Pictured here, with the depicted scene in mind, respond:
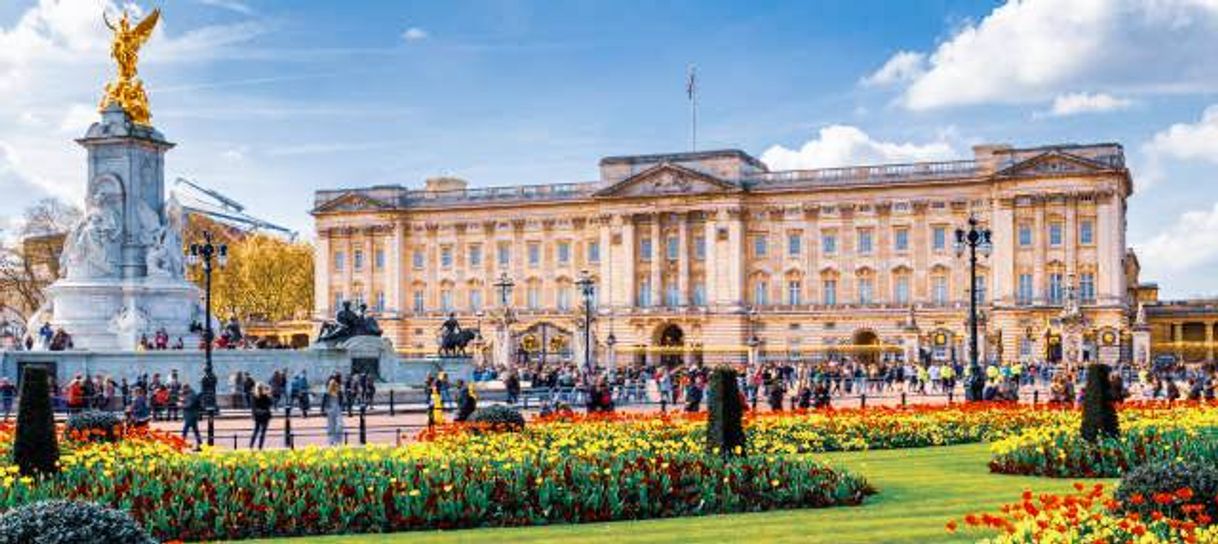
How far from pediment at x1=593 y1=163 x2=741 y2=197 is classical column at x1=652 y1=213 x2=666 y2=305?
1624mm

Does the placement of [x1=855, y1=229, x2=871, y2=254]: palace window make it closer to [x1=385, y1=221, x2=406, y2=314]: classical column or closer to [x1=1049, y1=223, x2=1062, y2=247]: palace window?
[x1=1049, y1=223, x2=1062, y2=247]: palace window

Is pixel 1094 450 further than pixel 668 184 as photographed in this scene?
No

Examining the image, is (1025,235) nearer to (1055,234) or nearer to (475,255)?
(1055,234)

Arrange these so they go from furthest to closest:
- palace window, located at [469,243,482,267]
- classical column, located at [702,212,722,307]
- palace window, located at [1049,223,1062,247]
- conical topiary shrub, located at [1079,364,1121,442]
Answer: palace window, located at [469,243,482,267], classical column, located at [702,212,722,307], palace window, located at [1049,223,1062,247], conical topiary shrub, located at [1079,364,1121,442]

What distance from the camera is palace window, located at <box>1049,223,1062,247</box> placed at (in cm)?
8225

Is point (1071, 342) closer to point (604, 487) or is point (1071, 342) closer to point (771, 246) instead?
point (771, 246)

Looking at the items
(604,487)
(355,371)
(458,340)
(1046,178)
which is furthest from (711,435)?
(1046,178)

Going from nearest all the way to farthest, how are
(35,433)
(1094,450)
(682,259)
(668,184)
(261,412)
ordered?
1. (35,433)
2. (1094,450)
3. (261,412)
4. (668,184)
5. (682,259)

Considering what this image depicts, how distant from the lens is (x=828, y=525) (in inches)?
571

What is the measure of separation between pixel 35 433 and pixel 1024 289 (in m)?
73.3

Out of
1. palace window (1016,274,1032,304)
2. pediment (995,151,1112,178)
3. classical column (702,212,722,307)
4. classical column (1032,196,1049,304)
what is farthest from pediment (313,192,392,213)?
classical column (1032,196,1049,304)

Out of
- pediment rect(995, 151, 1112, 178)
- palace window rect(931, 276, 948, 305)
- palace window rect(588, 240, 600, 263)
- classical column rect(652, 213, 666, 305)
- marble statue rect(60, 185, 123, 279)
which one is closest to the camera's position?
marble statue rect(60, 185, 123, 279)

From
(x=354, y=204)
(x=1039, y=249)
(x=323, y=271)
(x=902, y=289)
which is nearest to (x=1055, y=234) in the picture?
(x=1039, y=249)

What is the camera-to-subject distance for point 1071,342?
229ft
